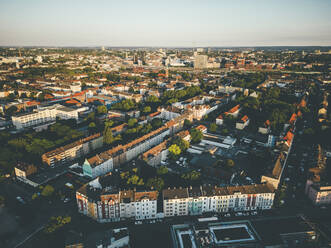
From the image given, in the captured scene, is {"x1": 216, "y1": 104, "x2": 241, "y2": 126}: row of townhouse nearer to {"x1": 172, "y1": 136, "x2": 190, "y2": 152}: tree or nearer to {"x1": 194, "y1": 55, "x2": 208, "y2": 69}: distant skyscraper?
{"x1": 172, "y1": 136, "x2": 190, "y2": 152}: tree

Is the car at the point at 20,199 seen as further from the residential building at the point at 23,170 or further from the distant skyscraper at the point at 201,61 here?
the distant skyscraper at the point at 201,61

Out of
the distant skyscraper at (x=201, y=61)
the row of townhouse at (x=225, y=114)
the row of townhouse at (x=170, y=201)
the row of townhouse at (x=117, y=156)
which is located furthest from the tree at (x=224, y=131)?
the distant skyscraper at (x=201, y=61)

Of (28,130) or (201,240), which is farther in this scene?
(28,130)

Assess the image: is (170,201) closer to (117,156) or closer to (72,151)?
(117,156)

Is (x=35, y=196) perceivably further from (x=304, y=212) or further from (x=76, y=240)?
(x=304, y=212)

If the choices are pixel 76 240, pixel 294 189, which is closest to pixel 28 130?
pixel 76 240

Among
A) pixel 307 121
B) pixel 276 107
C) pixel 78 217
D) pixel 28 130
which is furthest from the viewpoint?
pixel 276 107
